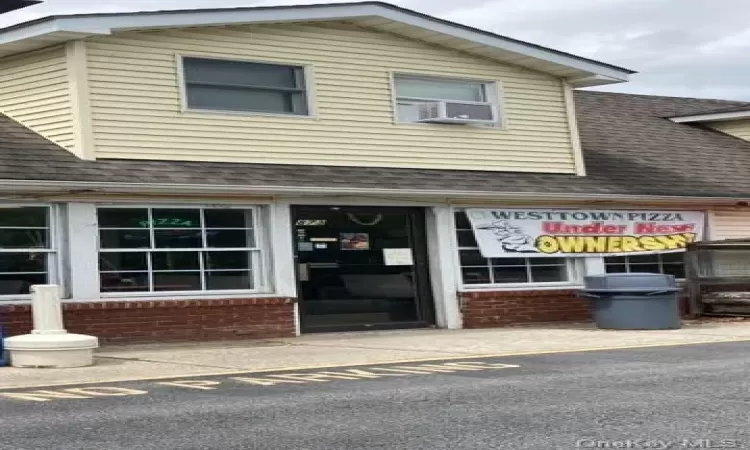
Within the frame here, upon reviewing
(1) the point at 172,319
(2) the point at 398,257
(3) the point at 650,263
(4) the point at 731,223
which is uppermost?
(4) the point at 731,223

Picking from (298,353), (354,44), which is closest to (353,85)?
(354,44)

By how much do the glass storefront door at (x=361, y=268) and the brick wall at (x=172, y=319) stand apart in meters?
0.72

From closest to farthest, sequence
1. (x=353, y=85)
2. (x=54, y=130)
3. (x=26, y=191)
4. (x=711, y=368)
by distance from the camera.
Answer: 1. (x=711, y=368)
2. (x=26, y=191)
3. (x=54, y=130)
4. (x=353, y=85)

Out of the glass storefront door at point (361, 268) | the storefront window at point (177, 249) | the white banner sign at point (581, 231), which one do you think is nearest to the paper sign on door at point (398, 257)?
the glass storefront door at point (361, 268)

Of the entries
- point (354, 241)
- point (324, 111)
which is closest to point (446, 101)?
point (324, 111)

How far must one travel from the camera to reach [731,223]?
2202 centimetres

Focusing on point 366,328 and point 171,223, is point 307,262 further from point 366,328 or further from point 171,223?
point 171,223

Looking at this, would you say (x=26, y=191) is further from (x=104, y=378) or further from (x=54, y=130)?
(x=104, y=378)

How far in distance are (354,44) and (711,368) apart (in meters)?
9.24

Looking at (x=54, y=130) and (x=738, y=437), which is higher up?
(x=54, y=130)

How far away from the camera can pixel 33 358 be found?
12266 millimetres

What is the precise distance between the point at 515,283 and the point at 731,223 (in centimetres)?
545

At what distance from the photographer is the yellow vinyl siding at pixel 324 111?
16.1 meters

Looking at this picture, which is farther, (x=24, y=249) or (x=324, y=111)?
(x=324, y=111)
